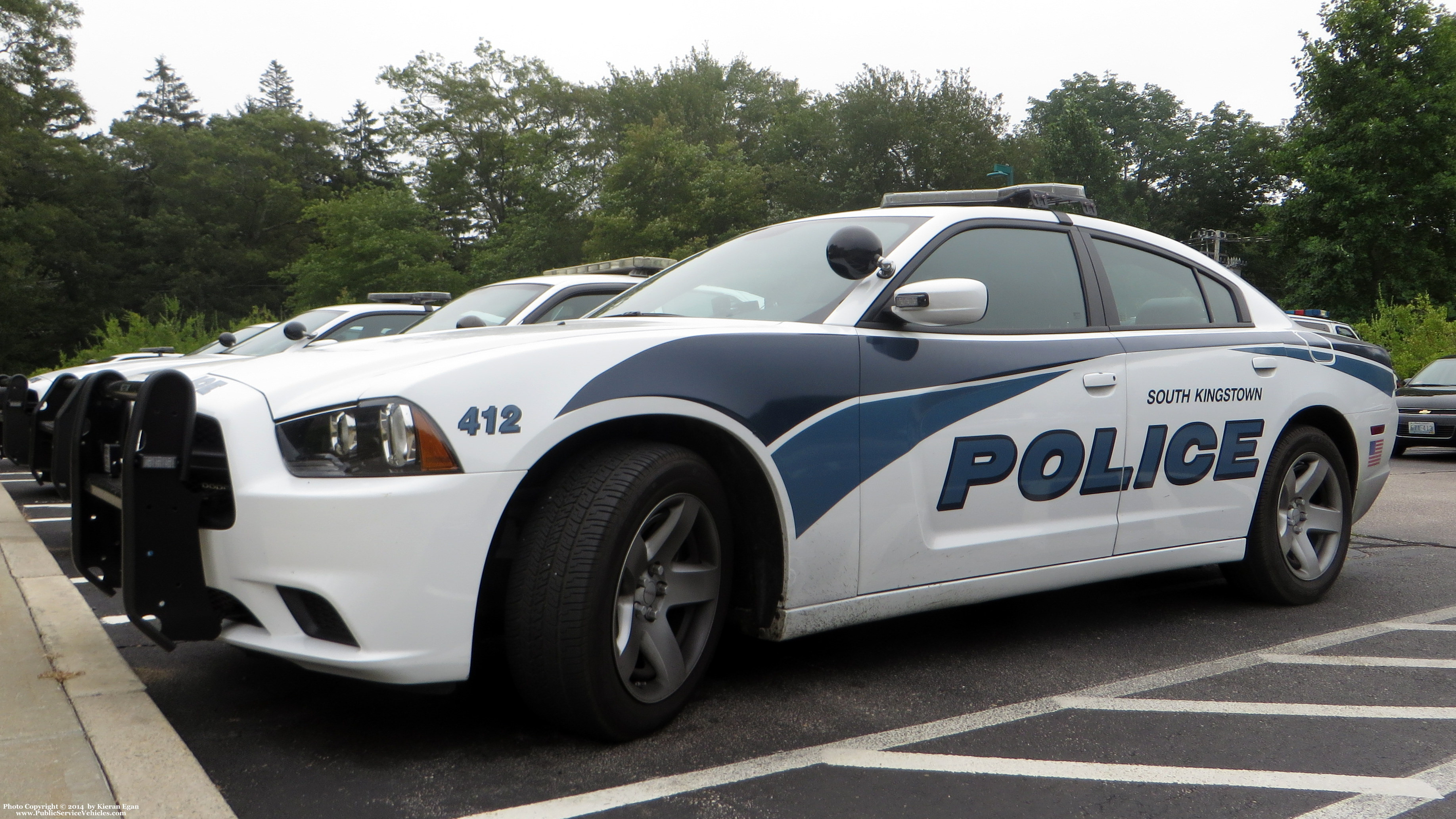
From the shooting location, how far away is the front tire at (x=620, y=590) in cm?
258

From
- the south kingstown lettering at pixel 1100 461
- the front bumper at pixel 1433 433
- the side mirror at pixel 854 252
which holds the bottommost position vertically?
the front bumper at pixel 1433 433

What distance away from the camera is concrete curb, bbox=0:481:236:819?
2.41m

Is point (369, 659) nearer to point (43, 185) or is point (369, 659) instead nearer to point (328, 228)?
point (328, 228)

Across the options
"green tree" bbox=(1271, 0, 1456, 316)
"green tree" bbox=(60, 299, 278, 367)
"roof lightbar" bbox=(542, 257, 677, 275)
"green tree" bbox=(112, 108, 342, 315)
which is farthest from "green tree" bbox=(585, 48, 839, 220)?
"roof lightbar" bbox=(542, 257, 677, 275)

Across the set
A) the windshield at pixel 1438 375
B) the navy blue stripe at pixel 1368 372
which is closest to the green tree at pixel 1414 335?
the windshield at pixel 1438 375

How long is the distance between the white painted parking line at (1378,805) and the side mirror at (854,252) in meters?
1.82

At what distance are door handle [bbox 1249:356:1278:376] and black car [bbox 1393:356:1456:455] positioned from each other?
9.57 metres

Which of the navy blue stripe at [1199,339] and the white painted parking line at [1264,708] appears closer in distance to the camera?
the white painted parking line at [1264,708]

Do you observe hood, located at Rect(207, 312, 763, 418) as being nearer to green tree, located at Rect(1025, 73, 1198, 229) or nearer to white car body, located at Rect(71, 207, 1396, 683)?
white car body, located at Rect(71, 207, 1396, 683)

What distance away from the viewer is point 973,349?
349 cm

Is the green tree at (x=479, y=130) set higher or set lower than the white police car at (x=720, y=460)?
higher

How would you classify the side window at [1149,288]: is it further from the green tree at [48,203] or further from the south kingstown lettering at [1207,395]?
the green tree at [48,203]

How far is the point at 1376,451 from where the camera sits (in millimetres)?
4926

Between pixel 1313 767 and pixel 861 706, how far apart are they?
3.83 ft
